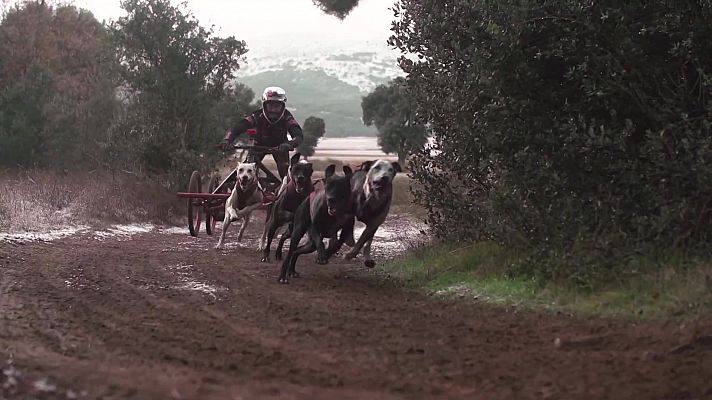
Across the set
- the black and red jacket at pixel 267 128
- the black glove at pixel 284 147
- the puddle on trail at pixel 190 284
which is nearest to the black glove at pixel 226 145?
the black and red jacket at pixel 267 128

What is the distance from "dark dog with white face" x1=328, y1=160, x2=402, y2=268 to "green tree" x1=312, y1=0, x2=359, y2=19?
23.8ft

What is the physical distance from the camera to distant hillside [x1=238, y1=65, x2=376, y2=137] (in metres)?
104

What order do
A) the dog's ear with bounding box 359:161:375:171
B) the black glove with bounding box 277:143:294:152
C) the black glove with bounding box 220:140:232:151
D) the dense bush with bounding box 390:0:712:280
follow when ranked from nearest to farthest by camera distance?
1. the dense bush with bounding box 390:0:712:280
2. the dog's ear with bounding box 359:161:375:171
3. the black glove with bounding box 277:143:294:152
4. the black glove with bounding box 220:140:232:151

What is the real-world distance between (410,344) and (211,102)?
2070 centimetres

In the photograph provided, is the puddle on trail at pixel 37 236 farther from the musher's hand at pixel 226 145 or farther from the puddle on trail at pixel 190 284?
the puddle on trail at pixel 190 284

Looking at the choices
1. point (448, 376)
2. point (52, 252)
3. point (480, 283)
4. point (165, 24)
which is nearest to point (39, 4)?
point (165, 24)

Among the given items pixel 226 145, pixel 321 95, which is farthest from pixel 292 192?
pixel 321 95

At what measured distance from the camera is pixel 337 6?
16.2 m

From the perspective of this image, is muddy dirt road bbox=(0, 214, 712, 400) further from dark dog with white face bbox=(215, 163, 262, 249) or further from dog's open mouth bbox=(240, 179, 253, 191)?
dog's open mouth bbox=(240, 179, 253, 191)

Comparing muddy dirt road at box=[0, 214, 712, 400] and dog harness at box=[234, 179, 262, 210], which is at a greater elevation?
dog harness at box=[234, 179, 262, 210]

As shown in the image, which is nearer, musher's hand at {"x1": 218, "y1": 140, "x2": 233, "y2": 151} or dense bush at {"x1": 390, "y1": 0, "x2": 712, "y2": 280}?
dense bush at {"x1": 390, "y1": 0, "x2": 712, "y2": 280}

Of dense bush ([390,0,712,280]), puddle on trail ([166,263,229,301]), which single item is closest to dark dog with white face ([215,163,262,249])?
puddle on trail ([166,263,229,301])

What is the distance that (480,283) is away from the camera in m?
8.64

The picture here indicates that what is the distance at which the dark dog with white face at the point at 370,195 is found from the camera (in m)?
9.27
